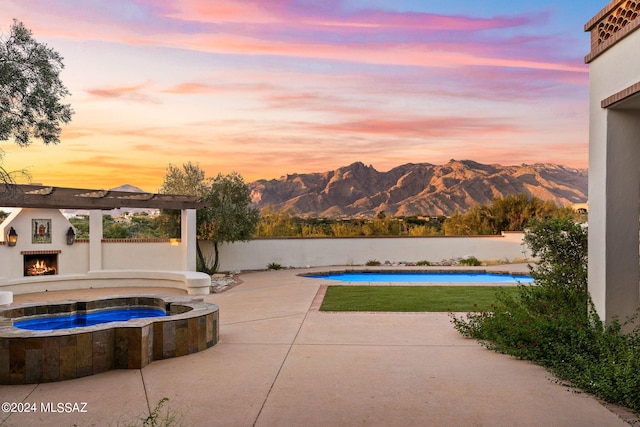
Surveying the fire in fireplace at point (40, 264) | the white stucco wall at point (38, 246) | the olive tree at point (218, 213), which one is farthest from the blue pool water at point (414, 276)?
the fire in fireplace at point (40, 264)

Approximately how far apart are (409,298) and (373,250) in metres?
10.4

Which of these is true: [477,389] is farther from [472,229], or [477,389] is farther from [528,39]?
[472,229]

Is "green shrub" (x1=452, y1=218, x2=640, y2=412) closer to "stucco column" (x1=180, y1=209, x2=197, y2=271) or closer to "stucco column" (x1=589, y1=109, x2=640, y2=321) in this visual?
"stucco column" (x1=589, y1=109, x2=640, y2=321)

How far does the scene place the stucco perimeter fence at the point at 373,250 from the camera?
20.5 meters

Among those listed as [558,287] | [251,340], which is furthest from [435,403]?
[558,287]

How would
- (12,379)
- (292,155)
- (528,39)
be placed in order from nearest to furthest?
(12,379) → (528,39) → (292,155)

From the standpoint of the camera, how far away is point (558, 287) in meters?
8.12

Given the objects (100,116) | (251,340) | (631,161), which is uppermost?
(100,116)

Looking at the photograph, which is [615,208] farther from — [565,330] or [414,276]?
[414,276]

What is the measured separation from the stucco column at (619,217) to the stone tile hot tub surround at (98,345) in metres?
5.28

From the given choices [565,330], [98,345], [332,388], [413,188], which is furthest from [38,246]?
[413,188]

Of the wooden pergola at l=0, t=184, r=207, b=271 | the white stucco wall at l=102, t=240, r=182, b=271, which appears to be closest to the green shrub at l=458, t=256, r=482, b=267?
the wooden pergola at l=0, t=184, r=207, b=271

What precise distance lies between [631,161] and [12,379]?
7.82 metres

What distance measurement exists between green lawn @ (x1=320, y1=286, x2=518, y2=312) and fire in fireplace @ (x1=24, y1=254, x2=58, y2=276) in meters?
8.18
